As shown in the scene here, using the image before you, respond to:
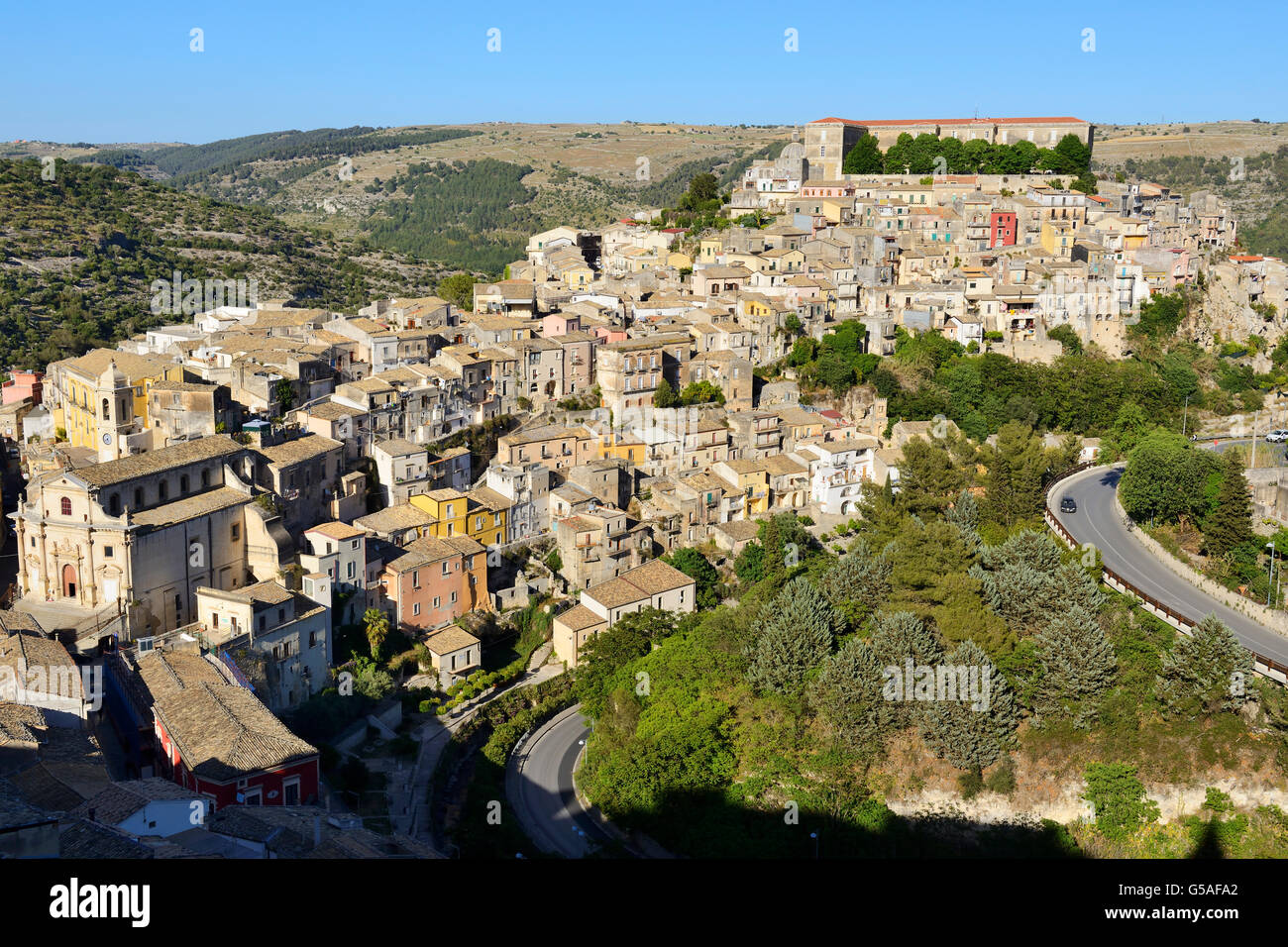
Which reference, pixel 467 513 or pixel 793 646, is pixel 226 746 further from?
pixel 467 513

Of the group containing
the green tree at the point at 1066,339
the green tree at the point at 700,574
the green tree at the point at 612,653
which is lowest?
the green tree at the point at 612,653

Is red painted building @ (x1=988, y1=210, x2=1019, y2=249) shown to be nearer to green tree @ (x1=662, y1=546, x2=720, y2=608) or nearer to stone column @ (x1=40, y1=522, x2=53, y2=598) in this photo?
green tree @ (x1=662, y1=546, x2=720, y2=608)

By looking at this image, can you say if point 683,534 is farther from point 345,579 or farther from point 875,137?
point 875,137

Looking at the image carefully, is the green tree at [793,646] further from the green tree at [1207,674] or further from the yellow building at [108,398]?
the yellow building at [108,398]

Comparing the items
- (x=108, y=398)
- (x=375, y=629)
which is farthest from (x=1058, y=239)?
(x=108, y=398)

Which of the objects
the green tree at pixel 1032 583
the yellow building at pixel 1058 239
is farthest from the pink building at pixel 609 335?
the yellow building at pixel 1058 239

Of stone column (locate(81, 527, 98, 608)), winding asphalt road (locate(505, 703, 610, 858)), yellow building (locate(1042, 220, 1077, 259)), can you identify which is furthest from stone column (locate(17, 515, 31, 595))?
yellow building (locate(1042, 220, 1077, 259))
